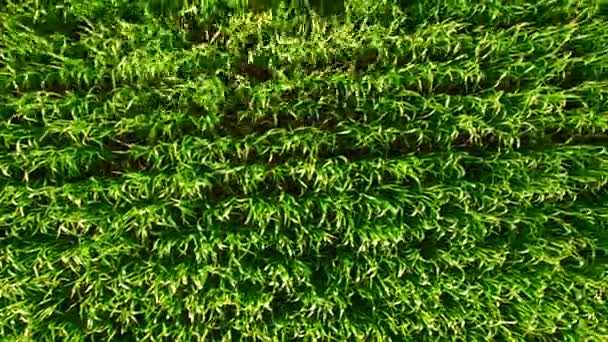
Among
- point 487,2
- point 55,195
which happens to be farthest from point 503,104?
point 55,195

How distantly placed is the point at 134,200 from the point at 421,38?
803 mm

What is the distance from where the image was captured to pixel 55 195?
1323 millimetres

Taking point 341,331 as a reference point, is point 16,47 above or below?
above

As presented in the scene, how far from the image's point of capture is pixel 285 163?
1351mm

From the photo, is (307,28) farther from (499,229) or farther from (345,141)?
(499,229)

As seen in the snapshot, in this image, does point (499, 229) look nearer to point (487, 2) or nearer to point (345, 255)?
point (345, 255)

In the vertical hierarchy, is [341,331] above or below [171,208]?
below

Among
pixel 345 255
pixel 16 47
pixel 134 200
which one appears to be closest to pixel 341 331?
pixel 345 255

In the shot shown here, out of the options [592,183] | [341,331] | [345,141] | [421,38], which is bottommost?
[341,331]

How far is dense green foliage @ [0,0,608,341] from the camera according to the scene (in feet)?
4.36

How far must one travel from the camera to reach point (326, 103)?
136 centimetres

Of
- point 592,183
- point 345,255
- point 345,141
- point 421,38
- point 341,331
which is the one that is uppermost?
point 421,38

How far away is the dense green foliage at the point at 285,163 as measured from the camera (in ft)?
4.36

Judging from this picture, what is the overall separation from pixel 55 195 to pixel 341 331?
771 mm
